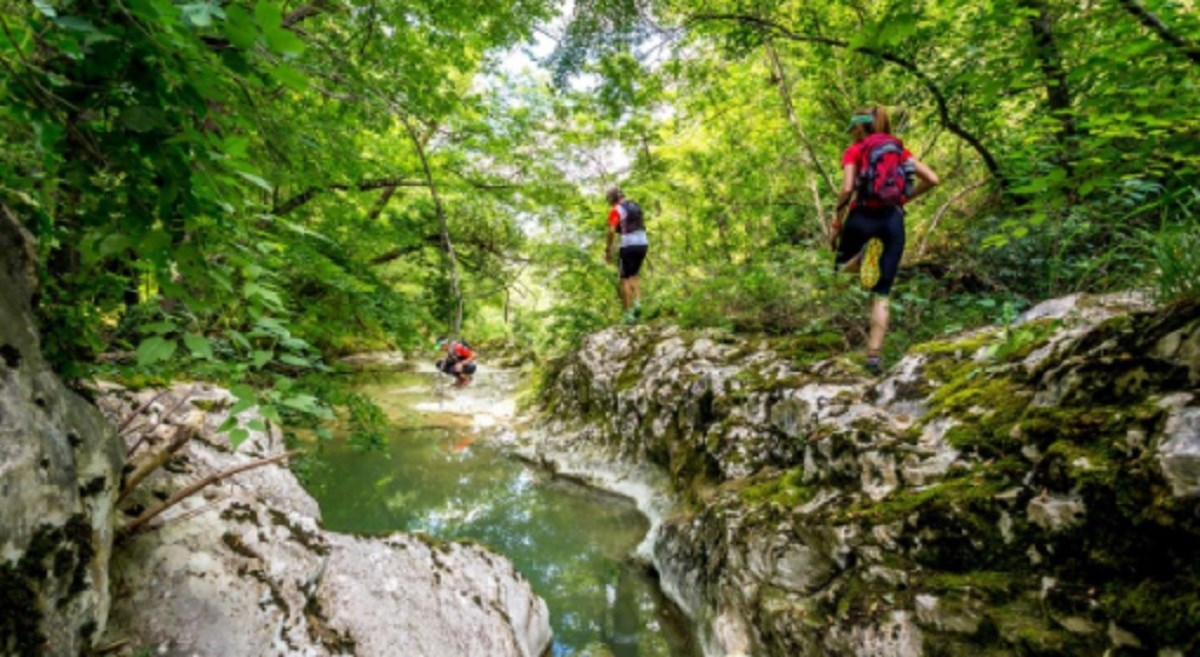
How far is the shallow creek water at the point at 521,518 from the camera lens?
4.14 meters

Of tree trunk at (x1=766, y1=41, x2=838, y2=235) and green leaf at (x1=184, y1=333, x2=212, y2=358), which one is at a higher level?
tree trunk at (x1=766, y1=41, x2=838, y2=235)

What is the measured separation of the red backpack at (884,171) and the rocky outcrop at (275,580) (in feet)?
13.5

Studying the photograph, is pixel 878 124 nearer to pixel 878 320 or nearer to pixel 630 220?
pixel 878 320

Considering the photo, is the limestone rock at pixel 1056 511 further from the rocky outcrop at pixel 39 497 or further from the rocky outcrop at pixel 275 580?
the rocky outcrop at pixel 39 497

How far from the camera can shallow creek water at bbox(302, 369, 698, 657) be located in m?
4.14

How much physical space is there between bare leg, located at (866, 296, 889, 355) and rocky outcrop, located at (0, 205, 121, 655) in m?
4.95

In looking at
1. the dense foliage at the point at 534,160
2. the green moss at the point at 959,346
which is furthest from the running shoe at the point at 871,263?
the dense foliage at the point at 534,160

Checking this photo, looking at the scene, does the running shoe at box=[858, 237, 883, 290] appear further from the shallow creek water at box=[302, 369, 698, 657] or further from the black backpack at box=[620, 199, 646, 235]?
the black backpack at box=[620, 199, 646, 235]

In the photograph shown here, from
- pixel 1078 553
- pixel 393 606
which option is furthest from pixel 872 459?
pixel 393 606

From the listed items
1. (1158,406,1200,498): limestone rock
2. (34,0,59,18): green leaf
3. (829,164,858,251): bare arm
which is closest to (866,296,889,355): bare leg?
(829,164,858,251): bare arm

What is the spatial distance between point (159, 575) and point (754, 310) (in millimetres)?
6212

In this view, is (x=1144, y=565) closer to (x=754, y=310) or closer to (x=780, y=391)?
(x=780, y=391)

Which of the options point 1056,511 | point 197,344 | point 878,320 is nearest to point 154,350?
point 197,344

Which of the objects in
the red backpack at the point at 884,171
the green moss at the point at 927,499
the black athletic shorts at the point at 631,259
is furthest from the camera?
the black athletic shorts at the point at 631,259
